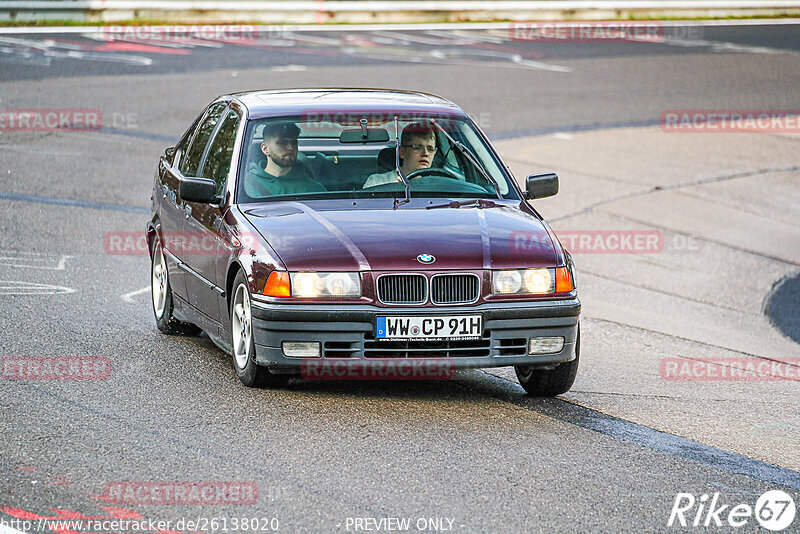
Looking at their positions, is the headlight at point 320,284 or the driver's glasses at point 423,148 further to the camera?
the driver's glasses at point 423,148

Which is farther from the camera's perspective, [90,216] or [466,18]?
[466,18]

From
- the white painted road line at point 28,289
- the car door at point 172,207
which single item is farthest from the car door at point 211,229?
the white painted road line at point 28,289

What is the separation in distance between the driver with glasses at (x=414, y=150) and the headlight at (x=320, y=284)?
1.31 m

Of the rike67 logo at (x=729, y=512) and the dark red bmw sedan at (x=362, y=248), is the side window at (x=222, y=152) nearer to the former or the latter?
the dark red bmw sedan at (x=362, y=248)

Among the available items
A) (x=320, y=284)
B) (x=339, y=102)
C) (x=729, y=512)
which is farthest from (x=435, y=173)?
(x=729, y=512)

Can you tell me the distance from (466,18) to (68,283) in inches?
998

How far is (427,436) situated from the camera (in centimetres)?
A: 636

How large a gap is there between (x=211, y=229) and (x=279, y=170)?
1.77ft

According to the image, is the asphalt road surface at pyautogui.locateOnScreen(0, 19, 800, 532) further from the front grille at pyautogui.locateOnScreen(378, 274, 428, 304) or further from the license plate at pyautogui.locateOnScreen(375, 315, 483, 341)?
the front grille at pyautogui.locateOnScreen(378, 274, 428, 304)

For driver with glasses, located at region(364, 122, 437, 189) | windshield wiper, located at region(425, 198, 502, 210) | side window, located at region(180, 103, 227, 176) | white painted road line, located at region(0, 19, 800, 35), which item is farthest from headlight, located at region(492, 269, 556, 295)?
white painted road line, located at region(0, 19, 800, 35)

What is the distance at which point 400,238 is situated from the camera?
6.91 m

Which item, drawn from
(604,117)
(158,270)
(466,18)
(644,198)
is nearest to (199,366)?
(158,270)

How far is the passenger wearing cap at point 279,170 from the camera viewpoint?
777 cm

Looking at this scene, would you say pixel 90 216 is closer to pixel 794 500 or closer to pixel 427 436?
pixel 427 436
